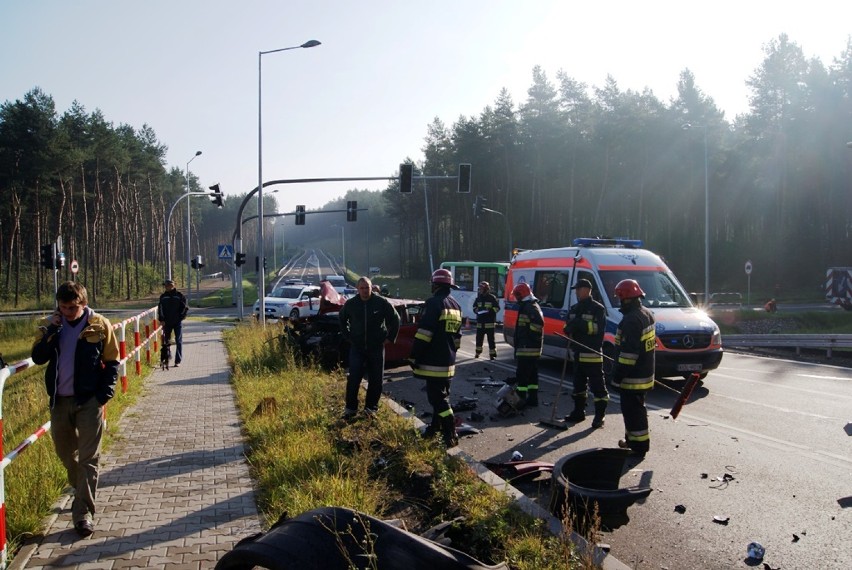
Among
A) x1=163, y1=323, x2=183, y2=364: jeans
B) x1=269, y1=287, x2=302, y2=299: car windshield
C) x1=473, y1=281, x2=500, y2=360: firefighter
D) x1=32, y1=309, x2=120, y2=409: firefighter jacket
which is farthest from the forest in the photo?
x1=32, y1=309, x2=120, y2=409: firefighter jacket

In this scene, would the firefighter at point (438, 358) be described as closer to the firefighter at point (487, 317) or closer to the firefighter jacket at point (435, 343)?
the firefighter jacket at point (435, 343)

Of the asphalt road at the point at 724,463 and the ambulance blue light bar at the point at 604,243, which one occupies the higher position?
the ambulance blue light bar at the point at 604,243

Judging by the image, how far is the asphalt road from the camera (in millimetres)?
5520

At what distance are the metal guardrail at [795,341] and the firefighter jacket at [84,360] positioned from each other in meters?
18.3

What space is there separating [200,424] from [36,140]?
4432 cm

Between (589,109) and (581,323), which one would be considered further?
(589,109)

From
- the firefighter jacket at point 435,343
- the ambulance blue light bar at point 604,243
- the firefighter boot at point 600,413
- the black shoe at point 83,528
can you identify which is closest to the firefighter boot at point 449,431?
the firefighter jacket at point 435,343

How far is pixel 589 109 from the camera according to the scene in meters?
53.7

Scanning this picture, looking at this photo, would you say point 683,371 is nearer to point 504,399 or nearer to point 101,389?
point 504,399

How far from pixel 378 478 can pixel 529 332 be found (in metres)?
4.78

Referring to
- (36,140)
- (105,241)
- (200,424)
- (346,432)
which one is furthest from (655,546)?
(105,241)

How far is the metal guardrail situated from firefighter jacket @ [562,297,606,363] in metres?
11.6

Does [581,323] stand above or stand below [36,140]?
below

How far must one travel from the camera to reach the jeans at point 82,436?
5426 millimetres
